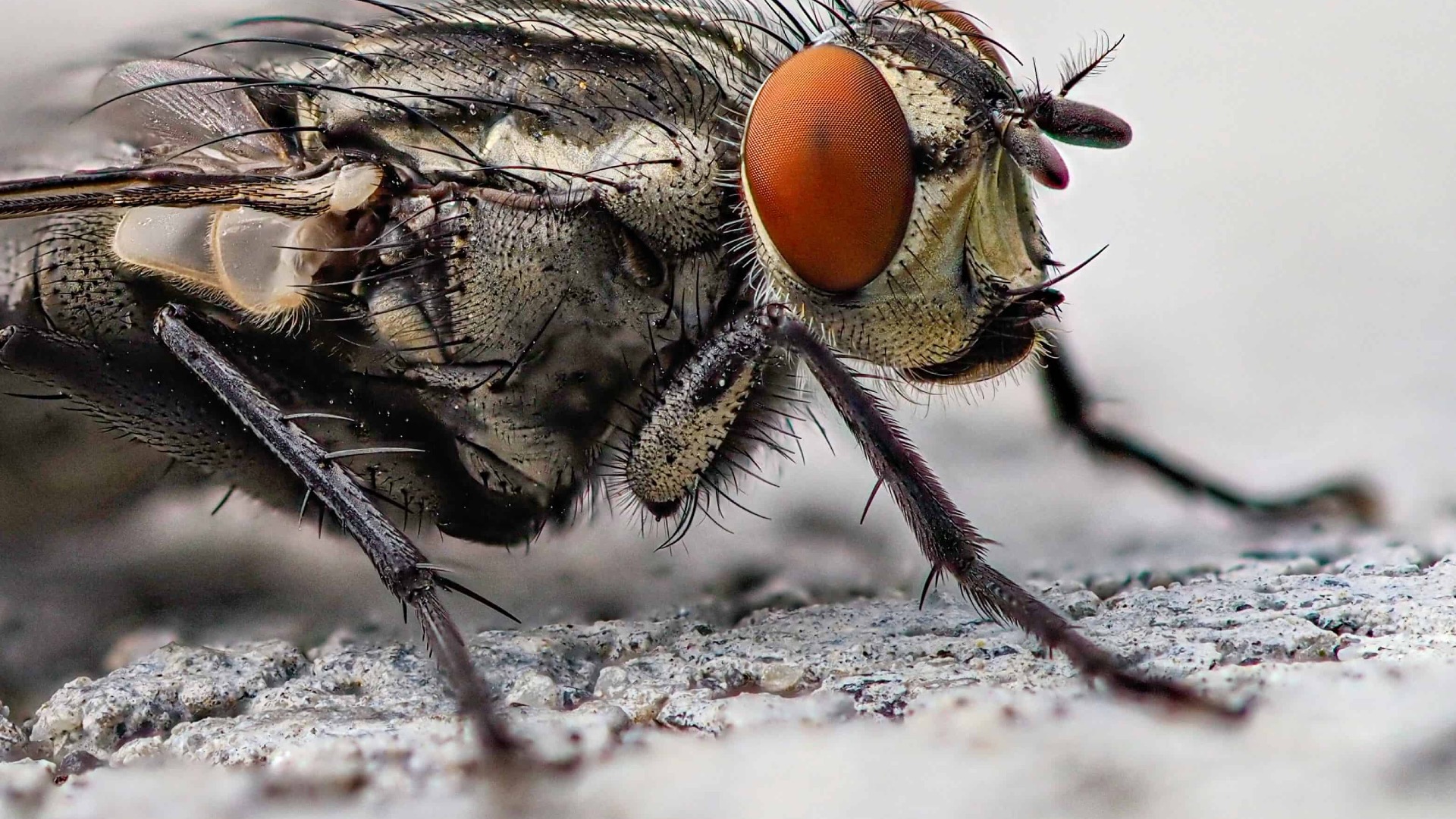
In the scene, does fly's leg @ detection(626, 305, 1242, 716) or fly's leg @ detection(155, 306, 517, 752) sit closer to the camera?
fly's leg @ detection(626, 305, 1242, 716)

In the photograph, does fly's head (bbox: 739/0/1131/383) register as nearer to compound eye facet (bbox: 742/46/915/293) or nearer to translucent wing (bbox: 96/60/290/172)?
A: compound eye facet (bbox: 742/46/915/293)

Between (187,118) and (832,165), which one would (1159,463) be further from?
(187,118)

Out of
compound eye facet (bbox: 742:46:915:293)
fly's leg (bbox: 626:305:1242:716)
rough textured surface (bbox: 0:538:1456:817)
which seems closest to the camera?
rough textured surface (bbox: 0:538:1456:817)

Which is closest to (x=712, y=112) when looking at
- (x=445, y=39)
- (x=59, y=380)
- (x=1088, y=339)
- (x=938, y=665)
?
(x=445, y=39)

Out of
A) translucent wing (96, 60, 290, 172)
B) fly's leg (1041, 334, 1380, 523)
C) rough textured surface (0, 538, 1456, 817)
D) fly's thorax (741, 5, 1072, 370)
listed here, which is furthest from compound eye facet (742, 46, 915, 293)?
fly's leg (1041, 334, 1380, 523)

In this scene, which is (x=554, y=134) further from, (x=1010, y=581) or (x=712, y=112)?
(x=1010, y=581)
